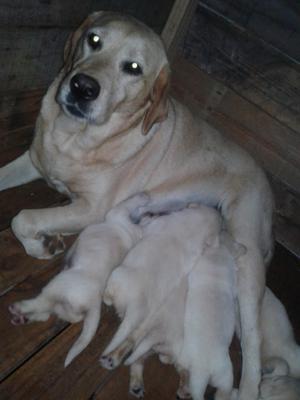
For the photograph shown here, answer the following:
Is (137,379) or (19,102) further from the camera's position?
(19,102)

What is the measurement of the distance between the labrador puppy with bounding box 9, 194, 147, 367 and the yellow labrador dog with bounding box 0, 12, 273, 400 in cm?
34

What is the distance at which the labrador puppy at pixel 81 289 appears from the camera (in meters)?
2.04

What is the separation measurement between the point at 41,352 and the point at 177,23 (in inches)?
112

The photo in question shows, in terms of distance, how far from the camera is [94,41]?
2.51 meters

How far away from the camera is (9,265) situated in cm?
238

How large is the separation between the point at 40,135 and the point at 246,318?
1.66 m

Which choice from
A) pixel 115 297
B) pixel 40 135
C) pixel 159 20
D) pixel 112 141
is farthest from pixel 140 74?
pixel 159 20

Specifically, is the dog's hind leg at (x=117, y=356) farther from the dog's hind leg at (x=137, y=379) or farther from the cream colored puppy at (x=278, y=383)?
the cream colored puppy at (x=278, y=383)

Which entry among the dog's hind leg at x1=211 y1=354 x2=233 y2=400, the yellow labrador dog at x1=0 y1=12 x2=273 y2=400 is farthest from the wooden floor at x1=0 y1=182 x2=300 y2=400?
the dog's hind leg at x1=211 y1=354 x2=233 y2=400

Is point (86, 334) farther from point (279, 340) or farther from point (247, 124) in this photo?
point (247, 124)

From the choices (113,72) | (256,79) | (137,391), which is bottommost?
(137,391)

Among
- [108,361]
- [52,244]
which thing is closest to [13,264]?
[52,244]

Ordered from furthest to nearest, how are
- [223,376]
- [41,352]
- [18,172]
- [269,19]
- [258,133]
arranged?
[258,133], [269,19], [18,172], [223,376], [41,352]

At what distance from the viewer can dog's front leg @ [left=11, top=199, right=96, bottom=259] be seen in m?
2.44
